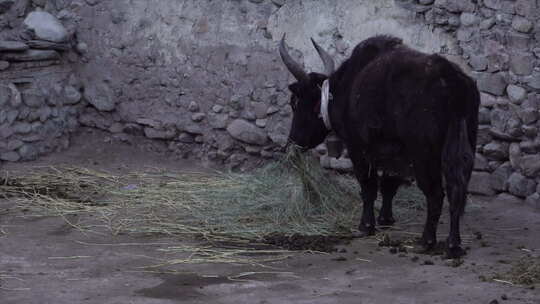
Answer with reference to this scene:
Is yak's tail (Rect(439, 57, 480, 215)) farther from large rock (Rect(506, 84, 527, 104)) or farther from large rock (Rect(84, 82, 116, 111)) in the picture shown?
large rock (Rect(84, 82, 116, 111))

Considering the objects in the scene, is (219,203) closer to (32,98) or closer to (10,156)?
(10,156)

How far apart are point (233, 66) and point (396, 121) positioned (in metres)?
3.34

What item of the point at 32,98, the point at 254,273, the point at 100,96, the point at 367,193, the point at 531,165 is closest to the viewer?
the point at 254,273

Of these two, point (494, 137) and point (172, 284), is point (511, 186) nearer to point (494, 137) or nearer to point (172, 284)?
point (494, 137)

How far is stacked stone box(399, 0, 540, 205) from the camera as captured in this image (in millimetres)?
7797

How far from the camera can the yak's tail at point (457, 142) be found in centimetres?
627

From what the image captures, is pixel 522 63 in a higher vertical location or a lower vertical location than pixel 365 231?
higher

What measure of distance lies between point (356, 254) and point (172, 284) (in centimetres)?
141

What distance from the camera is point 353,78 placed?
23.8ft

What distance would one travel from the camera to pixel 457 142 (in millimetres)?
6273

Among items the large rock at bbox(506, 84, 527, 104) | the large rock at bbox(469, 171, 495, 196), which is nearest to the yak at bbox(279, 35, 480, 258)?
the large rock at bbox(469, 171, 495, 196)

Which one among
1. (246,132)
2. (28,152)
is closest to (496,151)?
(246,132)

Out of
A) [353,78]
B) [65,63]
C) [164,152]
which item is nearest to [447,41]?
[353,78]

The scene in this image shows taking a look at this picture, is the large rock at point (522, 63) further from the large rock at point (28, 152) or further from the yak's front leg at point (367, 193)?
the large rock at point (28, 152)
